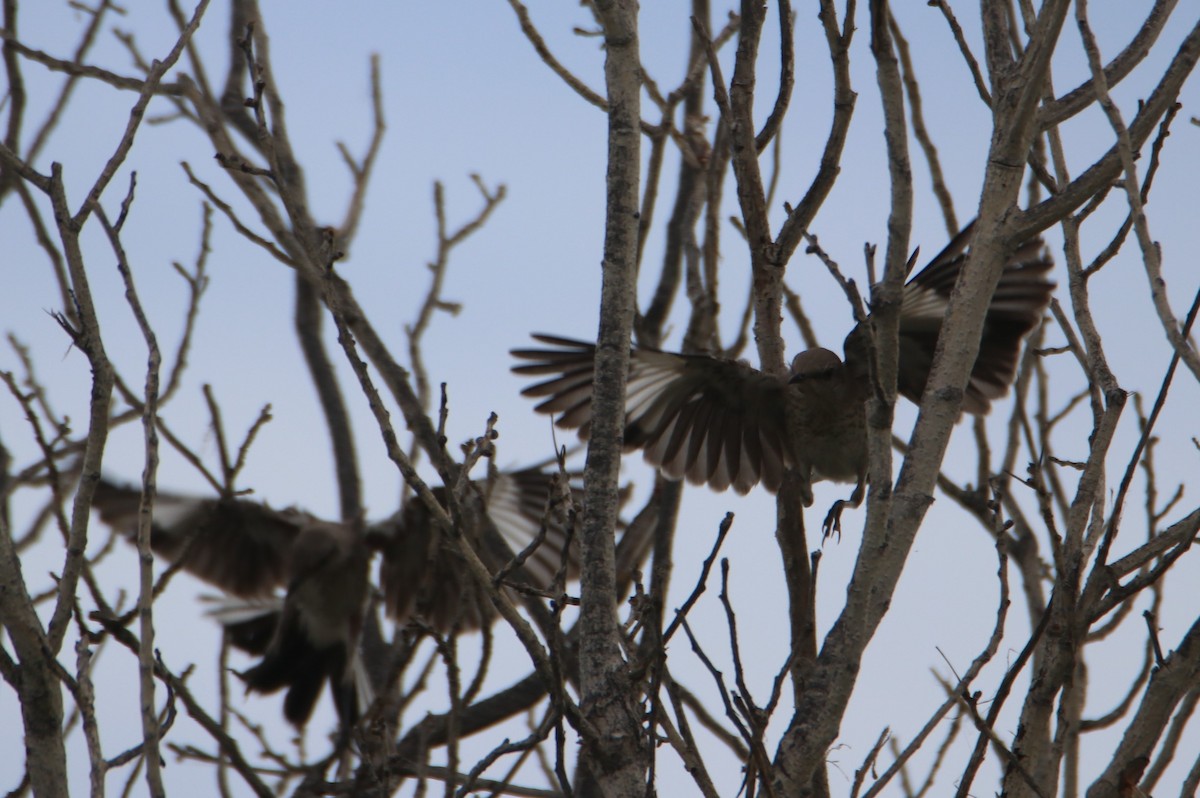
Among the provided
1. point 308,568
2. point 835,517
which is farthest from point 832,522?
point 308,568


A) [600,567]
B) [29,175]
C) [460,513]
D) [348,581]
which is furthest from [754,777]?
[348,581]

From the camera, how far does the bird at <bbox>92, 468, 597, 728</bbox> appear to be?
6.21 meters

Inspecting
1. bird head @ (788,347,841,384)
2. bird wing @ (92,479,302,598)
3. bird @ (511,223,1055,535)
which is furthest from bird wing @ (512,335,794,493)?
bird wing @ (92,479,302,598)

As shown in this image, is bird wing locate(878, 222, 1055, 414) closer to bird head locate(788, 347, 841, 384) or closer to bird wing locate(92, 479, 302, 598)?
bird head locate(788, 347, 841, 384)

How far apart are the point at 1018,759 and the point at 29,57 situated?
3803mm

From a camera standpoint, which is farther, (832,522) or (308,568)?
(308,568)

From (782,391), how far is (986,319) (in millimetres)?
874

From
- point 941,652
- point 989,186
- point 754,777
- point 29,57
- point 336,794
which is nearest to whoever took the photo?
point 754,777

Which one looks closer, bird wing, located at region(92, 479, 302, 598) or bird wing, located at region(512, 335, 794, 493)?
bird wing, located at region(512, 335, 794, 493)

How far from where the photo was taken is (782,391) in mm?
5316

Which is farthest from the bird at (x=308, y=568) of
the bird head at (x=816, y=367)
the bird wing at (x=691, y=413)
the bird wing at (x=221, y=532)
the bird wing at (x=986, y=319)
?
the bird wing at (x=986, y=319)

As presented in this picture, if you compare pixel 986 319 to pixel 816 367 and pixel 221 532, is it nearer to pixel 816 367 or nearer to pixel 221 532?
pixel 816 367

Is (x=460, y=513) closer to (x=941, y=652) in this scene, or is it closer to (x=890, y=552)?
(x=890, y=552)

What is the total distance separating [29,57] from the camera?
14.5ft
